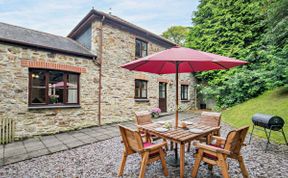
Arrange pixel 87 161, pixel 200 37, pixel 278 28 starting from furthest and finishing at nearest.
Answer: pixel 200 37 → pixel 278 28 → pixel 87 161

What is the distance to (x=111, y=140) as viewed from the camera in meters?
5.17

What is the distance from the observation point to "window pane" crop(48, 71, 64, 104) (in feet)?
20.2

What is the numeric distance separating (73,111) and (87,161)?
3.52 metres

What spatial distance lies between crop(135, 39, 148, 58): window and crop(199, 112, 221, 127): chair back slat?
6.23 meters

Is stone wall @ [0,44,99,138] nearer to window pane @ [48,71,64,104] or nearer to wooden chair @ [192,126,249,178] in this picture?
window pane @ [48,71,64,104]

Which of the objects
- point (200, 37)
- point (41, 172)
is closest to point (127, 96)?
point (41, 172)

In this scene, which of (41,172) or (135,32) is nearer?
(41,172)

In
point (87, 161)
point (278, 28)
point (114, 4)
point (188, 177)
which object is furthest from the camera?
point (114, 4)

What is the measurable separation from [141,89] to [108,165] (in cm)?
657

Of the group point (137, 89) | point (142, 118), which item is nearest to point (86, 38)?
point (137, 89)

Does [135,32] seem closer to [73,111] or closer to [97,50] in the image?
[97,50]

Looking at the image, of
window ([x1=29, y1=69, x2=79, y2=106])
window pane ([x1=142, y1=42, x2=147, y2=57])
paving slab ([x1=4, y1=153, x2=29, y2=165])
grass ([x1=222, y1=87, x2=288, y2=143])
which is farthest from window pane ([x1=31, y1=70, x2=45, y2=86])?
grass ([x1=222, y1=87, x2=288, y2=143])

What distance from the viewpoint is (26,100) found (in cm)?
542

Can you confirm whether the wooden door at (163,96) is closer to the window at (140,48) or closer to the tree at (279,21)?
the window at (140,48)
